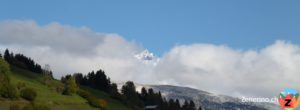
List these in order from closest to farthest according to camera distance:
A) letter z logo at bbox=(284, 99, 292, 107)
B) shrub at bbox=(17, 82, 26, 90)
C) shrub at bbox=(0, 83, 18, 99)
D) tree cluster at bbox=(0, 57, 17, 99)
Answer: letter z logo at bbox=(284, 99, 292, 107) < shrub at bbox=(0, 83, 18, 99) < tree cluster at bbox=(0, 57, 17, 99) < shrub at bbox=(17, 82, 26, 90)

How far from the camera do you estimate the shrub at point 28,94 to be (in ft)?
533

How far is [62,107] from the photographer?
171 m

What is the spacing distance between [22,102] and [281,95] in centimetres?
8046

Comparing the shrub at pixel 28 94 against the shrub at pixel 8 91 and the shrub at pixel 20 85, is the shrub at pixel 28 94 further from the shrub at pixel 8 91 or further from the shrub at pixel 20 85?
the shrub at pixel 20 85

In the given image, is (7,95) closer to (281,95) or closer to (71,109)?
(71,109)

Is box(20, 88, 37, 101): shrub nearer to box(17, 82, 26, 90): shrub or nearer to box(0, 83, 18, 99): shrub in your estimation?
box(0, 83, 18, 99): shrub

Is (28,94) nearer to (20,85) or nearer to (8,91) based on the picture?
(8,91)

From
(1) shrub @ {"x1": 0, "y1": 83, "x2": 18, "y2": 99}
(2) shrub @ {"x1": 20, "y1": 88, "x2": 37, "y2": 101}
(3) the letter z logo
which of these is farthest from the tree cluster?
(3) the letter z logo

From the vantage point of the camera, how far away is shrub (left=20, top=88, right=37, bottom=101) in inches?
6398

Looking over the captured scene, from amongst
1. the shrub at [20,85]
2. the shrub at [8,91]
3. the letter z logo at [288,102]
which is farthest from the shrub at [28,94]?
the letter z logo at [288,102]

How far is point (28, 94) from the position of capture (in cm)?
16262

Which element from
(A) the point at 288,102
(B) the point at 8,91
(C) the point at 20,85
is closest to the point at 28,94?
(B) the point at 8,91

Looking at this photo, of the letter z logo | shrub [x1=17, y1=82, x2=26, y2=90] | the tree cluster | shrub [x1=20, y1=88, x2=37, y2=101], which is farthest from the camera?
Answer: shrub [x1=17, y1=82, x2=26, y2=90]

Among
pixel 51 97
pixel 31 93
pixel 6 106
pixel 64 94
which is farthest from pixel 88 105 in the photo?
pixel 6 106
